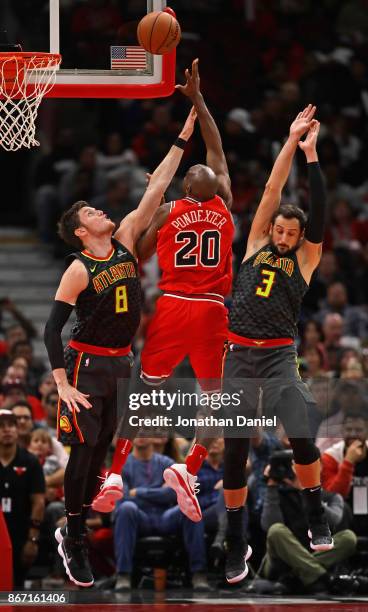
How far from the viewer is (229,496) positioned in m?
11.3

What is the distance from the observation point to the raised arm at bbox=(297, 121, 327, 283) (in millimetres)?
10891

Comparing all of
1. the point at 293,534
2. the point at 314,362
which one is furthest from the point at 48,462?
the point at 314,362

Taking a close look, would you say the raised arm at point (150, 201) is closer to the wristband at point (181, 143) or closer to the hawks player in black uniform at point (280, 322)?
the wristband at point (181, 143)

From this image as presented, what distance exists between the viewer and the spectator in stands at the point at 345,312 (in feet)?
57.7

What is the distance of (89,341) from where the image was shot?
11000 millimetres

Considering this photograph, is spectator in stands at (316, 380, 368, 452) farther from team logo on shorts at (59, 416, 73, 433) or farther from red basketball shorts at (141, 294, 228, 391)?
team logo on shorts at (59, 416, 73, 433)

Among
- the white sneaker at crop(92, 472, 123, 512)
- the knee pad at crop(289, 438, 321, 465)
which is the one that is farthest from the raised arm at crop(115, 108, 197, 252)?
the knee pad at crop(289, 438, 321, 465)

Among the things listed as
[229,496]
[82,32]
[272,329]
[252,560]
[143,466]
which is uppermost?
[82,32]

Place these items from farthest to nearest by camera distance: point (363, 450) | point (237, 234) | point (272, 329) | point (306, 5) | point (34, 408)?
point (306, 5), point (237, 234), point (34, 408), point (363, 450), point (272, 329)

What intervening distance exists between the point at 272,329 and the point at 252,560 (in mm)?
3412

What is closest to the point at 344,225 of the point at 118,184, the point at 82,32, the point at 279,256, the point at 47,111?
the point at 118,184

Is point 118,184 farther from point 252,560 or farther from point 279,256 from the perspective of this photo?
point 279,256

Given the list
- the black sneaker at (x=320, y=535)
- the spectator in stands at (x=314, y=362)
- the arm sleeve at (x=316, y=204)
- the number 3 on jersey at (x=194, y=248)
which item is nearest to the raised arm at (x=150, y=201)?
the number 3 on jersey at (x=194, y=248)

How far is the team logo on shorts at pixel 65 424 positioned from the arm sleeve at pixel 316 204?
2239 mm
